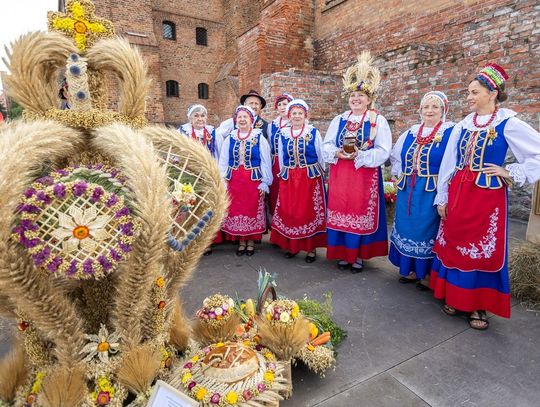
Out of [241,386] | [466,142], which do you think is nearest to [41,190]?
[241,386]

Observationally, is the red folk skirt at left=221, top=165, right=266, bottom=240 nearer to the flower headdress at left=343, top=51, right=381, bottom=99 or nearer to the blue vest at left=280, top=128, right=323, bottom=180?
the blue vest at left=280, top=128, right=323, bottom=180

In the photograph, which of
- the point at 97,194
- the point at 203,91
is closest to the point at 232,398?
the point at 97,194

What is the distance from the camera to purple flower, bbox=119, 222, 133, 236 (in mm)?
1291

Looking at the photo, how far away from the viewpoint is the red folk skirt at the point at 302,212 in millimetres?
4305

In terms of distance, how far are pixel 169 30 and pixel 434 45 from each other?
14979 mm

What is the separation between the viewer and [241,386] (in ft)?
5.64

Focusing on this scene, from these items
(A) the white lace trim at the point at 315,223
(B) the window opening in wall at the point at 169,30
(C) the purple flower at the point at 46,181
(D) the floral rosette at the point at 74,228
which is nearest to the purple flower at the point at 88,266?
(D) the floral rosette at the point at 74,228

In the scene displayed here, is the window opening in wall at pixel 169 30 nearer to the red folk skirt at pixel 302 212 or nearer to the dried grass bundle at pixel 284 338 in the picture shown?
the red folk skirt at pixel 302 212

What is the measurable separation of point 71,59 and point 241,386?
1.69 m

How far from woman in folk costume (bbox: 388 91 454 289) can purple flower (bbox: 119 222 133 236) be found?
109 inches

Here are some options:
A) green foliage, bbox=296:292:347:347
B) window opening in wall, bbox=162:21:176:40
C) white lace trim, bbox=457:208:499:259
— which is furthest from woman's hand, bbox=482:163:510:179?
window opening in wall, bbox=162:21:176:40

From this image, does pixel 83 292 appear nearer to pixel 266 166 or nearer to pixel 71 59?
pixel 71 59

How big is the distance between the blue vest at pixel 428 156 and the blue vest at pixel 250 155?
1.83m

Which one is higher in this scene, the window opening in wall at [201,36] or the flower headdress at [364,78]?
the window opening in wall at [201,36]
